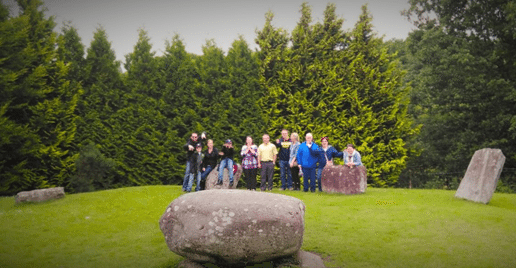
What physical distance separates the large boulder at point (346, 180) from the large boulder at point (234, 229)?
6081 millimetres

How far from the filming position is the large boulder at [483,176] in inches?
321

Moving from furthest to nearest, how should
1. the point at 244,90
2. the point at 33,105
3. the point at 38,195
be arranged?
the point at 244,90, the point at 33,105, the point at 38,195

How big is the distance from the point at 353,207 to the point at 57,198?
27.8 ft

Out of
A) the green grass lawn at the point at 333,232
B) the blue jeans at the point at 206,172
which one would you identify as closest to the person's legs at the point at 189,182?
the blue jeans at the point at 206,172

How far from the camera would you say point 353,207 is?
7930mm

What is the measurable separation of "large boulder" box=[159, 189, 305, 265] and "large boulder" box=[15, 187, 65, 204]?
7.06 metres

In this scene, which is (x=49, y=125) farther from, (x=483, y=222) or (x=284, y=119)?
(x=483, y=222)

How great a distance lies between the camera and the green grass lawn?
15.2 feet

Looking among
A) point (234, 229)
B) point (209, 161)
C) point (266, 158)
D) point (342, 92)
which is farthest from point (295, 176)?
point (234, 229)

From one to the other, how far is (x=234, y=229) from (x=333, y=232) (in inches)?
108

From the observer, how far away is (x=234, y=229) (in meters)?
3.91

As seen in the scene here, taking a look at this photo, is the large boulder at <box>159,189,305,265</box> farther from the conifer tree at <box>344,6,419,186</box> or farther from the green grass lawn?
the conifer tree at <box>344,6,419,186</box>

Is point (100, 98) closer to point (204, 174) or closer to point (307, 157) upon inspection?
point (204, 174)

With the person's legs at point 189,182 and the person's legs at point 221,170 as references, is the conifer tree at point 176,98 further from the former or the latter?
the person's legs at point 221,170
